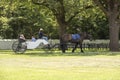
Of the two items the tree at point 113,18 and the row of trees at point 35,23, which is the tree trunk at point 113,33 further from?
the row of trees at point 35,23

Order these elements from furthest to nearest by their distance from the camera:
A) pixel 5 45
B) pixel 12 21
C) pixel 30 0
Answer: pixel 12 21
pixel 5 45
pixel 30 0

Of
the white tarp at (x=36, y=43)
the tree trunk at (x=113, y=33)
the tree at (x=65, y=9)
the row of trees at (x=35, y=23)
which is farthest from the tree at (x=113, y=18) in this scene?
the row of trees at (x=35, y=23)

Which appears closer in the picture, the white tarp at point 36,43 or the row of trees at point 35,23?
the white tarp at point 36,43

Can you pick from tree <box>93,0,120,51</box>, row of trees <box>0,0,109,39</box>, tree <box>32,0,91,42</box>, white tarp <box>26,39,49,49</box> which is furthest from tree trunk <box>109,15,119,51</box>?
row of trees <box>0,0,109,39</box>

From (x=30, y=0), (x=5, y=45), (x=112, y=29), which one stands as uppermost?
(x=30, y=0)

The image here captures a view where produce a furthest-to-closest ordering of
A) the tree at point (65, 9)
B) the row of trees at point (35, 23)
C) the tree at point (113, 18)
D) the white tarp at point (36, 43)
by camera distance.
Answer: the row of trees at point (35, 23), the tree at point (65, 9), the tree at point (113, 18), the white tarp at point (36, 43)

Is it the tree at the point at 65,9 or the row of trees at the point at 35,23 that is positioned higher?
the tree at the point at 65,9

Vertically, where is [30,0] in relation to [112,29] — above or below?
above

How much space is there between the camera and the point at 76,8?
43.9 m

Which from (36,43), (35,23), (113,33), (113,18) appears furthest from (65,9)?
(36,43)

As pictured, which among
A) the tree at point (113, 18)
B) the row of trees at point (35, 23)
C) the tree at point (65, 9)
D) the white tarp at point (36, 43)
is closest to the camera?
the white tarp at point (36, 43)
